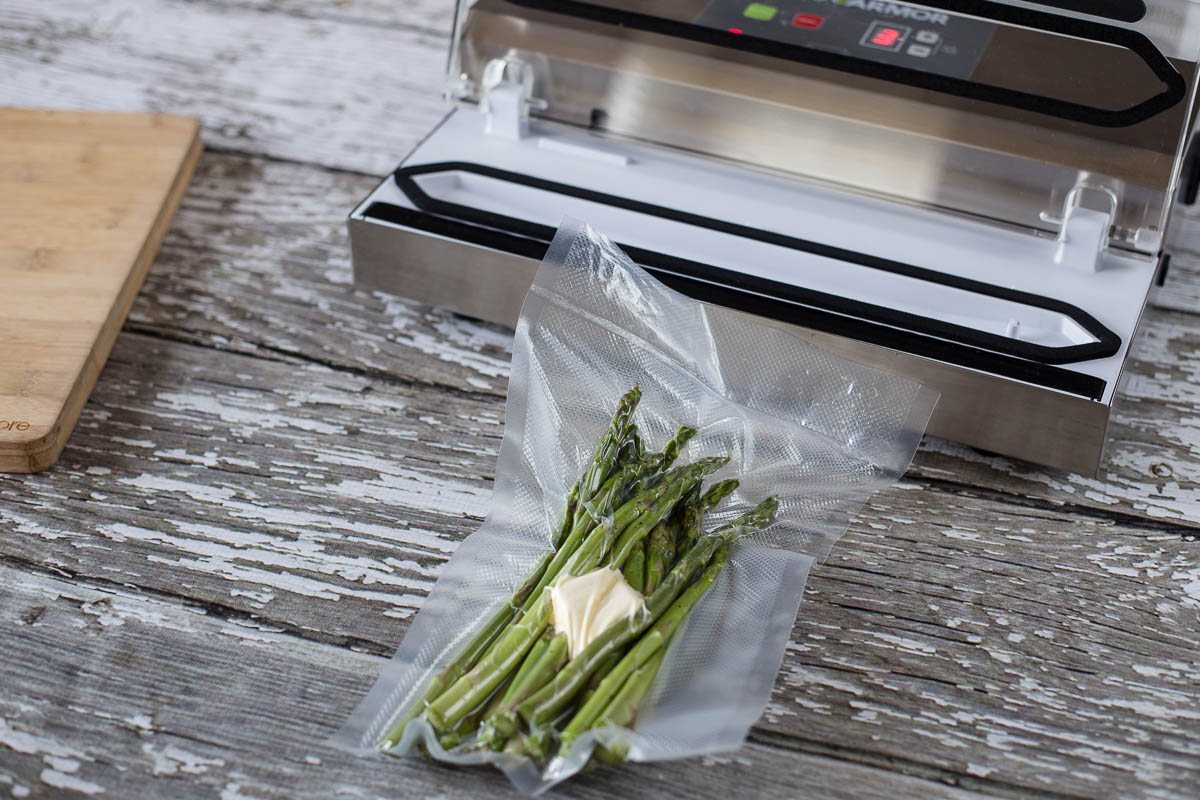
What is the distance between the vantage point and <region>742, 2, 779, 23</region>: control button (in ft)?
2.71

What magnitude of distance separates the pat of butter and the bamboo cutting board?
13.8 inches

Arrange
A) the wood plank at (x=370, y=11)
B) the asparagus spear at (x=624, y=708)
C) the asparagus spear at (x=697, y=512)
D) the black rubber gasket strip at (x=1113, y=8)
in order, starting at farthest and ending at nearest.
A: the wood plank at (x=370, y=11), the black rubber gasket strip at (x=1113, y=8), the asparagus spear at (x=697, y=512), the asparagus spear at (x=624, y=708)

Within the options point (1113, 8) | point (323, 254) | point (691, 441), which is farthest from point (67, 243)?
point (1113, 8)

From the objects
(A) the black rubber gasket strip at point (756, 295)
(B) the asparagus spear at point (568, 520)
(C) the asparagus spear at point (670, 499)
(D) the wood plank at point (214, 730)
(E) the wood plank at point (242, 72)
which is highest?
(A) the black rubber gasket strip at point (756, 295)

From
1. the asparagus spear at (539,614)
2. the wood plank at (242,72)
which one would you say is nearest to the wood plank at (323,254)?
the wood plank at (242,72)

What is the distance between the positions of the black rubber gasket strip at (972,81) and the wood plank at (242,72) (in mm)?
293

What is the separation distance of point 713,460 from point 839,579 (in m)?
0.10

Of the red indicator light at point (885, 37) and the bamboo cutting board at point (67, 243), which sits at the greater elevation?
the red indicator light at point (885, 37)

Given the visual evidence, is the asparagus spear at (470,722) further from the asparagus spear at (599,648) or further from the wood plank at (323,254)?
the wood plank at (323,254)

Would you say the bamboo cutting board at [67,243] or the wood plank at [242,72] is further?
the wood plank at [242,72]

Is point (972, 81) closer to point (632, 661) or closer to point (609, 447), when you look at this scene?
point (609, 447)

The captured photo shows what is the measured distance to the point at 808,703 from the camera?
587mm

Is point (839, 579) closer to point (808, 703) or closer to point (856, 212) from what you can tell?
point (808, 703)

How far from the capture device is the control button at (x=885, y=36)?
0.80 metres
